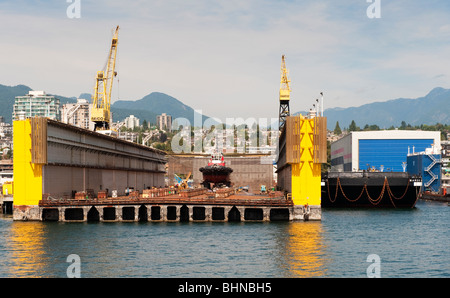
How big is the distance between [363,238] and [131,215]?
3253 centimetres

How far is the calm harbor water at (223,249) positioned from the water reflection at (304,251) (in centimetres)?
7

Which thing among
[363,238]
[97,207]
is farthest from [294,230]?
[97,207]

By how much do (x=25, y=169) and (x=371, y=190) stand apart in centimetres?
6637

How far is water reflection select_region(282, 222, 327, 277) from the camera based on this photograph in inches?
1538

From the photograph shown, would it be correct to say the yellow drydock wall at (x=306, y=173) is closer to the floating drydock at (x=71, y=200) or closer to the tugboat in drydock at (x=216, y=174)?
the floating drydock at (x=71, y=200)

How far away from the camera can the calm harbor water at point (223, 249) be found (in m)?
39.1

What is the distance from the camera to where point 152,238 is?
55.9 metres

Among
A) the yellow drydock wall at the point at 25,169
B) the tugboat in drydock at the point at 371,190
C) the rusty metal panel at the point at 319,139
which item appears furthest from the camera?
the tugboat in drydock at the point at 371,190

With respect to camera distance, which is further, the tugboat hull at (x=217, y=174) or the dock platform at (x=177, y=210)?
the tugboat hull at (x=217, y=174)

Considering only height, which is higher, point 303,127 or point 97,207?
point 303,127

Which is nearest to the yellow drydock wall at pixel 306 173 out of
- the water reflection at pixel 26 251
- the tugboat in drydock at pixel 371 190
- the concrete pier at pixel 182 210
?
the concrete pier at pixel 182 210

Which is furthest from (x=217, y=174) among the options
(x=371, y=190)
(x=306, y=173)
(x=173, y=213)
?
(x=306, y=173)

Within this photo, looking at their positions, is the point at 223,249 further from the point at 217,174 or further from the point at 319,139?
the point at 217,174

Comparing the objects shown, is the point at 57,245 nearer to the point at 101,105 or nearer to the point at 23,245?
the point at 23,245
